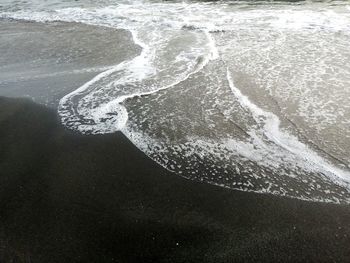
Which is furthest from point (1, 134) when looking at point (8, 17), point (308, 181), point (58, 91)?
point (8, 17)

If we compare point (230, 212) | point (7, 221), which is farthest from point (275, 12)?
point (7, 221)

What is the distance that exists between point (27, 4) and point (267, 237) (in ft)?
54.2

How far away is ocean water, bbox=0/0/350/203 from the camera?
523 cm

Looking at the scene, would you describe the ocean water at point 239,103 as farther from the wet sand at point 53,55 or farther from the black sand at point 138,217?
the wet sand at point 53,55

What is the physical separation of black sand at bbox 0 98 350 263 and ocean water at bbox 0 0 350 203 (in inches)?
13.1

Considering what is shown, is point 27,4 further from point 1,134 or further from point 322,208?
point 322,208

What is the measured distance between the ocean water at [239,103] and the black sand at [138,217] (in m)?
0.33

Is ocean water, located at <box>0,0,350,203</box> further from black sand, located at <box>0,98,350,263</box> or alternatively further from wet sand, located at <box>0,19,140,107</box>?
wet sand, located at <box>0,19,140,107</box>

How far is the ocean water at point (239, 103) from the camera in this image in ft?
17.1

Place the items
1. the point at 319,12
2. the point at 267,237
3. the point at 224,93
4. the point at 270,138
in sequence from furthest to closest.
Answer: the point at 319,12
the point at 224,93
the point at 270,138
the point at 267,237

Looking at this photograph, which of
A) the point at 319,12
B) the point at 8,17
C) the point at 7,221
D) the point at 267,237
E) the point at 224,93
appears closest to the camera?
the point at 267,237

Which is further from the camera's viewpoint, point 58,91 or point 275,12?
point 275,12

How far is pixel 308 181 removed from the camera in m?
4.96

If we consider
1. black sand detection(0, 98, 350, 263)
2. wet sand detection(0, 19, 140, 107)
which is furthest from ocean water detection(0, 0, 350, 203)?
wet sand detection(0, 19, 140, 107)
